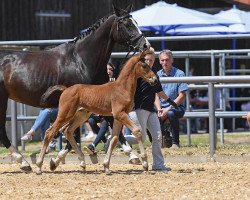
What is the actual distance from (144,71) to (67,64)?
50.8 inches

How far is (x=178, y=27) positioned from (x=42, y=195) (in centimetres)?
1316

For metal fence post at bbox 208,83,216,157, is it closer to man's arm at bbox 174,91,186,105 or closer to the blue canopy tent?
man's arm at bbox 174,91,186,105

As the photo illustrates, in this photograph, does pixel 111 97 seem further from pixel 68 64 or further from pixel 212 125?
pixel 212 125

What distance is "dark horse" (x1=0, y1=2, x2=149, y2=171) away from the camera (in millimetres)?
13359

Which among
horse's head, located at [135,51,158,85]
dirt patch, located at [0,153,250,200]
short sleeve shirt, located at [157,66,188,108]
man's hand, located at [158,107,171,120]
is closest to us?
dirt patch, located at [0,153,250,200]

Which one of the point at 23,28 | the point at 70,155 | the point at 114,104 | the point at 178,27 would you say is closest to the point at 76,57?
the point at 114,104

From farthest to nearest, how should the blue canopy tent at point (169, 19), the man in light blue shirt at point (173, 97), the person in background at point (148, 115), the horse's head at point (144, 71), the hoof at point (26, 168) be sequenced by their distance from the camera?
the blue canopy tent at point (169, 19), the man in light blue shirt at point (173, 97), the hoof at point (26, 168), the person in background at point (148, 115), the horse's head at point (144, 71)

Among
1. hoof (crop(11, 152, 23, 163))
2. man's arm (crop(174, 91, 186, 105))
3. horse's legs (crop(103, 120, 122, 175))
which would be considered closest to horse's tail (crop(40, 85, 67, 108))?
hoof (crop(11, 152, 23, 163))

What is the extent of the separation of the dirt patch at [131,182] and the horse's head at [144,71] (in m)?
1.23

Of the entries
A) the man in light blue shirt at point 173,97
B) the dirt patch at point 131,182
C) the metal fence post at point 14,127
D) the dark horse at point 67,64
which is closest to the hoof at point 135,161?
the dirt patch at point 131,182

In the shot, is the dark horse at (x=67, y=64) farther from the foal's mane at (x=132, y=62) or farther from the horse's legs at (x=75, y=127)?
the foal's mane at (x=132, y=62)

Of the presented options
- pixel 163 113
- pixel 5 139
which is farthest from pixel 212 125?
pixel 5 139

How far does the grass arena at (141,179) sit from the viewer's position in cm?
1059

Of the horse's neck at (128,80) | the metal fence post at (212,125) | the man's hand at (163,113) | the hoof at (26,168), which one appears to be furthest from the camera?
the man's hand at (163,113)
